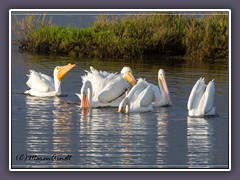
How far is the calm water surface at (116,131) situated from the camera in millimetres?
12828

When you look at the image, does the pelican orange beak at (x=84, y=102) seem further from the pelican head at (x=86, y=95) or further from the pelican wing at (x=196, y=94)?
the pelican wing at (x=196, y=94)

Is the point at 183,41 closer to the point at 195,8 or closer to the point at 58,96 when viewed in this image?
the point at 58,96

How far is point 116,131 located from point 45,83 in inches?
135

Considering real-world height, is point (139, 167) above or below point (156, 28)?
below

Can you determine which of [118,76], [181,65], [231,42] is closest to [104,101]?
[118,76]

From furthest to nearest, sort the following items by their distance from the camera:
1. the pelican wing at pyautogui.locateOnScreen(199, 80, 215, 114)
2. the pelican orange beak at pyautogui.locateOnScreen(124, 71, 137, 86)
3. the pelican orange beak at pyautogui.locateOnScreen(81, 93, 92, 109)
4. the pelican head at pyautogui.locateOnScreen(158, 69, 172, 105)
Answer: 1. the pelican orange beak at pyautogui.locateOnScreen(124, 71, 137, 86)
2. the pelican head at pyautogui.locateOnScreen(158, 69, 172, 105)
3. the pelican orange beak at pyautogui.locateOnScreen(81, 93, 92, 109)
4. the pelican wing at pyautogui.locateOnScreen(199, 80, 215, 114)

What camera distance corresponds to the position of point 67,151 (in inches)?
518

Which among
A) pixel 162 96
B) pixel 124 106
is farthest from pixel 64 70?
pixel 124 106

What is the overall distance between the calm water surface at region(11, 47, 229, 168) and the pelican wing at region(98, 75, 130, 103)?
198 mm

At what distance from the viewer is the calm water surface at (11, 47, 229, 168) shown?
505 inches

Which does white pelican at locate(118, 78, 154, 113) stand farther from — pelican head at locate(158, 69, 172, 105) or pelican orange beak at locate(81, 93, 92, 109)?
pelican head at locate(158, 69, 172, 105)

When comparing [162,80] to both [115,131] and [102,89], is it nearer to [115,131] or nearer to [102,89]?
[102,89]

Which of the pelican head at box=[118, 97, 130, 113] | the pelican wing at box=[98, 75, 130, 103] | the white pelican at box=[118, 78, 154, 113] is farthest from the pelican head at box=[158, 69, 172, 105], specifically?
the pelican head at box=[118, 97, 130, 113]

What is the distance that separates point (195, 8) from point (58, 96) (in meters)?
4.93
